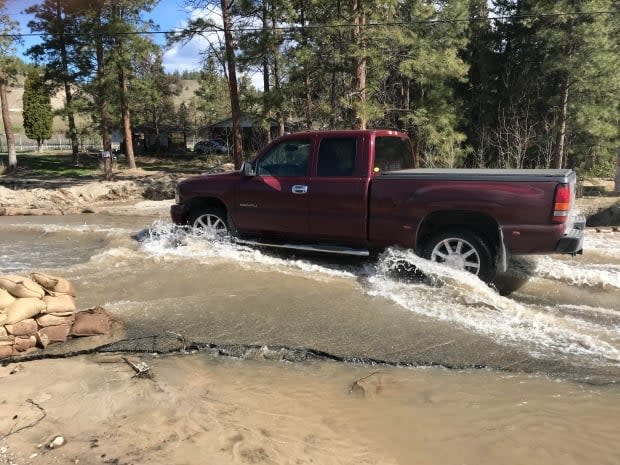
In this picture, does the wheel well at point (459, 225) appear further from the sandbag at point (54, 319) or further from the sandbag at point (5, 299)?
the sandbag at point (5, 299)

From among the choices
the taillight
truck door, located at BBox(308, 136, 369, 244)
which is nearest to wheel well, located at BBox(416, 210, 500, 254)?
the taillight

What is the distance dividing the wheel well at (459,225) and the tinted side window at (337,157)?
4.00ft

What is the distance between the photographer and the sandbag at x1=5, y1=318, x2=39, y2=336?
462cm

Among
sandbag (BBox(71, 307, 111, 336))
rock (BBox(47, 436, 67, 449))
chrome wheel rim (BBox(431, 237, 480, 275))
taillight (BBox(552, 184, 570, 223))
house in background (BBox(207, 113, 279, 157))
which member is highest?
house in background (BBox(207, 113, 279, 157))

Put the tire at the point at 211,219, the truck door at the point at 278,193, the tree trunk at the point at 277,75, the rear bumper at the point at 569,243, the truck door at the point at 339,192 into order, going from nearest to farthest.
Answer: the rear bumper at the point at 569,243, the truck door at the point at 339,192, the truck door at the point at 278,193, the tire at the point at 211,219, the tree trunk at the point at 277,75

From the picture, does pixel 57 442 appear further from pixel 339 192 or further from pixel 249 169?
pixel 249 169

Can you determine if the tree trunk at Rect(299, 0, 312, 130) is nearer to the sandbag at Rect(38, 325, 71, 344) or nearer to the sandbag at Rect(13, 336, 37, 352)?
the sandbag at Rect(38, 325, 71, 344)

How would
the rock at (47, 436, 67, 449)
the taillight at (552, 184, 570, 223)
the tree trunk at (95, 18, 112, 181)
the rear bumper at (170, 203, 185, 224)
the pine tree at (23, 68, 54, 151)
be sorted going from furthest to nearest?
1. the pine tree at (23, 68, 54, 151)
2. the tree trunk at (95, 18, 112, 181)
3. the rear bumper at (170, 203, 185, 224)
4. the taillight at (552, 184, 570, 223)
5. the rock at (47, 436, 67, 449)

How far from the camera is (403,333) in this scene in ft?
17.0

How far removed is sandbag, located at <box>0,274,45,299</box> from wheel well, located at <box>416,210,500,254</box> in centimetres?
425

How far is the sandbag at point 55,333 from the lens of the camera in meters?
4.84

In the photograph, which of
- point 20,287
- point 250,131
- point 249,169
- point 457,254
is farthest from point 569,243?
point 250,131

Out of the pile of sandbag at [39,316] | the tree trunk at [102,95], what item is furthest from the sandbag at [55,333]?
the tree trunk at [102,95]

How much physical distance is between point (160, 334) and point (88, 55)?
28156 millimetres
